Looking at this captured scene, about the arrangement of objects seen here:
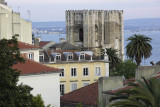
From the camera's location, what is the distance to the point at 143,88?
89.4 feet

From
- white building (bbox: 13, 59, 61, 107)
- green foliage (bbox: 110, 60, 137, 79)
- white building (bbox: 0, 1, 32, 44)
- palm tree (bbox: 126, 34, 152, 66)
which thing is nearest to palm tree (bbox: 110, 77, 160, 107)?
white building (bbox: 13, 59, 61, 107)

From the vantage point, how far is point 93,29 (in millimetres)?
153000

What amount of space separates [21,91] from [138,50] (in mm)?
51755

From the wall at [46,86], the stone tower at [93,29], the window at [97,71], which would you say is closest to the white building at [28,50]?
the wall at [46,86]

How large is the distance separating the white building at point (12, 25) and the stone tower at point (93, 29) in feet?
309

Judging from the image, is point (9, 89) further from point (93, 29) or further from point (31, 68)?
point (93, 29)

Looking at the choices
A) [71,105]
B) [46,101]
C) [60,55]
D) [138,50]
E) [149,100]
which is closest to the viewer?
[149,100]

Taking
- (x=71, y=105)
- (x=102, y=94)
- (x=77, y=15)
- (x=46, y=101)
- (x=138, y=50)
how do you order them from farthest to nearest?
1. (x=77, y=15)
2. (x=138, y=50)
3. (x=71, y=105)
4. (x=46, y=101)
5. (x=102, y=94)

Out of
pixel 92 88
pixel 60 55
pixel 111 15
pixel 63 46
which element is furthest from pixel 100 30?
pixel 92 88

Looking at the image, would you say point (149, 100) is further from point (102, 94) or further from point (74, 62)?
point (74, 62)

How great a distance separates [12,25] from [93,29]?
101 meters

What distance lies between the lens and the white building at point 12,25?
50125mm

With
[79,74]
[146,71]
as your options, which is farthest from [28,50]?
[79,74]

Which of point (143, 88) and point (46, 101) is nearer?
point (143, 88)
